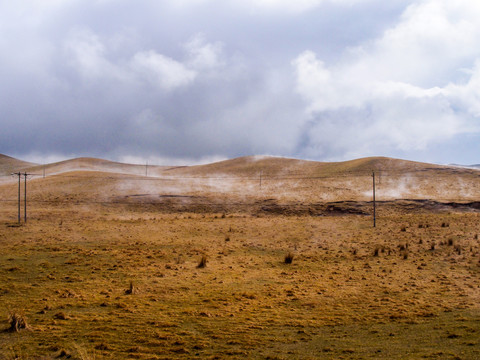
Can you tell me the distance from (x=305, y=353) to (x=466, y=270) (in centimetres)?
1505

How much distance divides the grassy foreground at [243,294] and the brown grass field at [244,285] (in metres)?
0.07

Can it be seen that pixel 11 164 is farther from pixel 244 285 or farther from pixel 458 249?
pixel 458 249

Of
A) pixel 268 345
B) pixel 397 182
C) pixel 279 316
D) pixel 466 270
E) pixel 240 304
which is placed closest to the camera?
pixel 268 345

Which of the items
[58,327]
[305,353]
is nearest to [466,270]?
[305,353]

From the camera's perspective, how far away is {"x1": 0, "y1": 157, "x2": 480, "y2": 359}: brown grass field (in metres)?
9.79

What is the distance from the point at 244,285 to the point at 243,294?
183 cm

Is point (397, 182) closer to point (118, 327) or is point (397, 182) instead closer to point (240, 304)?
point (240, 304)

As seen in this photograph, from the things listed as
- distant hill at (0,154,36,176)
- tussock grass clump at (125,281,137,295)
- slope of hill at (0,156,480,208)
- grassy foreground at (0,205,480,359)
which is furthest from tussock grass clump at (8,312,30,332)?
distant hill at (0,154,36,176)

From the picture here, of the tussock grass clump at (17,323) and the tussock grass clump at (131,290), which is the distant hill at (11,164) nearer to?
the tussock grass clump at (131,290)

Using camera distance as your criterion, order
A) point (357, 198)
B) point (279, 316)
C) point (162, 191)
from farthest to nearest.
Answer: point (162, 191) < point (357, 198) < point (279, 316)

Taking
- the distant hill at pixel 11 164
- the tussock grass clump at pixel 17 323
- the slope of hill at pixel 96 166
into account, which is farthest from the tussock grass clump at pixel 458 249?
the distant hill at pixel 11 164

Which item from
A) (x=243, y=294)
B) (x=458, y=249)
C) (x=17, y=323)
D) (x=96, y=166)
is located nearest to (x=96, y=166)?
(x=96, y=166)

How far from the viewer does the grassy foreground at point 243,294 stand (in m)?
9.66

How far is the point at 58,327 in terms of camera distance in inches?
A: 436
